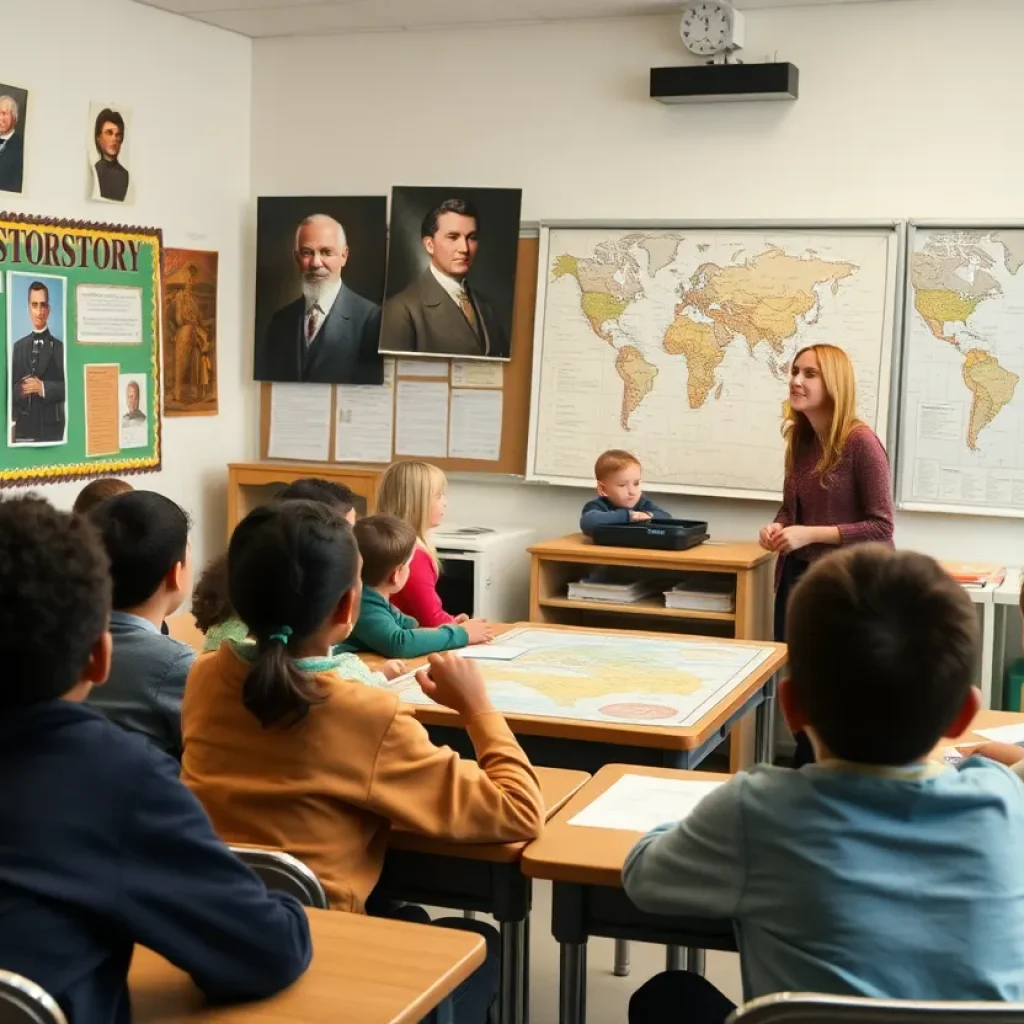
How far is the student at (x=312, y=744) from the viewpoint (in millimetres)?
2061

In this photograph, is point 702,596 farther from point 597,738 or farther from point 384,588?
point 597,738

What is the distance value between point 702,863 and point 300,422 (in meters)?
4.80

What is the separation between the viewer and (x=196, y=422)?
598 cm

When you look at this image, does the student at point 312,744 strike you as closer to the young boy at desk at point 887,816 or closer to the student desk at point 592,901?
the student desk at point 592,901

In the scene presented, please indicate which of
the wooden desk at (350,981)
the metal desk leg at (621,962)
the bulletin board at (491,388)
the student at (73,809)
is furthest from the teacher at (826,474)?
the student at (73,809)

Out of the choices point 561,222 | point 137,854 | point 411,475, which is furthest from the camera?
point 561,222

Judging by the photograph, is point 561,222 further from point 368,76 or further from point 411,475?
point 411,475

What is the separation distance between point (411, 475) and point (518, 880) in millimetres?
2062

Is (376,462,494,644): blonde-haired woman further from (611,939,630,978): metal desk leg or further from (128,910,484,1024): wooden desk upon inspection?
(128,910,484,1024): wooden desk

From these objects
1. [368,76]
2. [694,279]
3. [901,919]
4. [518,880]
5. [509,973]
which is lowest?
[509,973]

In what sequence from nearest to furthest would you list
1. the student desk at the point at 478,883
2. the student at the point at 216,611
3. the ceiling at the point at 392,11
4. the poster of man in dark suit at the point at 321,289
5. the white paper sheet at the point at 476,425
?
the student desk at the point at 478,883
the student at the point at 216,611
the ceiling at the point at 392,11
the white paper sheet at the point at 476,425
the poster of man in dark suit at the point at 321,289

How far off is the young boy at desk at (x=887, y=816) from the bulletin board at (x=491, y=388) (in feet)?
14.2

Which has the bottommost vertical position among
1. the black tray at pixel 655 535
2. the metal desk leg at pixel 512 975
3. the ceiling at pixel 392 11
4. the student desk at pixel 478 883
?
the metal desk leg at pixel 512 975

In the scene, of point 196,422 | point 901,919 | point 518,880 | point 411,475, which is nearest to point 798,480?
point 411,475
